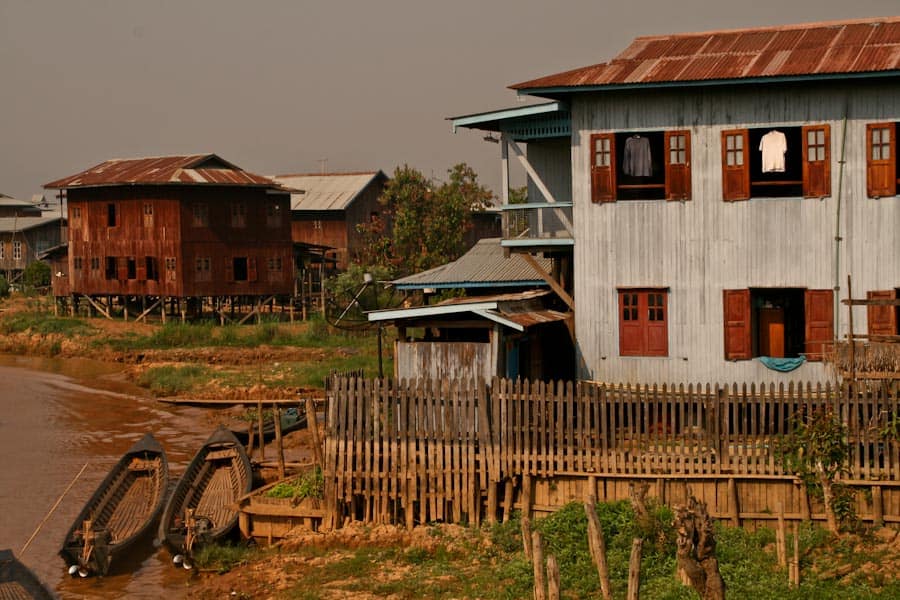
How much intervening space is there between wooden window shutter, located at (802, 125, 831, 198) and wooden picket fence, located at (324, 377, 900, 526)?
169 inches

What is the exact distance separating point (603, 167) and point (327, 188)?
45.2m

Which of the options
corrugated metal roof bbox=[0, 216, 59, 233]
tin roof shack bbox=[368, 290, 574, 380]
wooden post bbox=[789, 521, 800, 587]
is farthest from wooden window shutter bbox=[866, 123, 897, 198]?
corrugated metal roof bbox=[0, 216, 59, 233]

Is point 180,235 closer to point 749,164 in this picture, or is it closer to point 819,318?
point 749,164

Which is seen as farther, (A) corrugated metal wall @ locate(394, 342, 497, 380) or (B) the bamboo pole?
(B) the bamboo pole

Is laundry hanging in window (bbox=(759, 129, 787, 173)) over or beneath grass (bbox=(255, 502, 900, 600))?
over

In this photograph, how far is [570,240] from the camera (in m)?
23.2

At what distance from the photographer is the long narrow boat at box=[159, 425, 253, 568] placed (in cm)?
1905

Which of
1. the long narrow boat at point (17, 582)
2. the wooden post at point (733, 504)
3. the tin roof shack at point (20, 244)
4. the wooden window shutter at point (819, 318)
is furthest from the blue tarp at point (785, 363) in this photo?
the tin roof shack at point (20, 244)

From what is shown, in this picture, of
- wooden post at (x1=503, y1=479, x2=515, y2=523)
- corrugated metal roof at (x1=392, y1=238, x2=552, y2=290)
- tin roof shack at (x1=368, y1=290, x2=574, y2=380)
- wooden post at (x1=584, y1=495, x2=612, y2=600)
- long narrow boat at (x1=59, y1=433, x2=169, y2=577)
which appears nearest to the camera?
wooden post at (x1=584, y1=495, x2=612, y2=600)

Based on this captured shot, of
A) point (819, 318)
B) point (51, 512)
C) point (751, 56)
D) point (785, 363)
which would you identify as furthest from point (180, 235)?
point (819, 318)

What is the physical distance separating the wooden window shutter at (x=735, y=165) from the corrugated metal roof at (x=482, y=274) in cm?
482

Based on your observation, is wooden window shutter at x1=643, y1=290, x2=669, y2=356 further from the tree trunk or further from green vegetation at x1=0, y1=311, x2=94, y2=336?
green vegetation at x1=0, y1=311, x2=94, y2=336

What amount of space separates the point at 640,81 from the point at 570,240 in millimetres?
3312

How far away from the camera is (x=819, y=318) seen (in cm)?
2189
